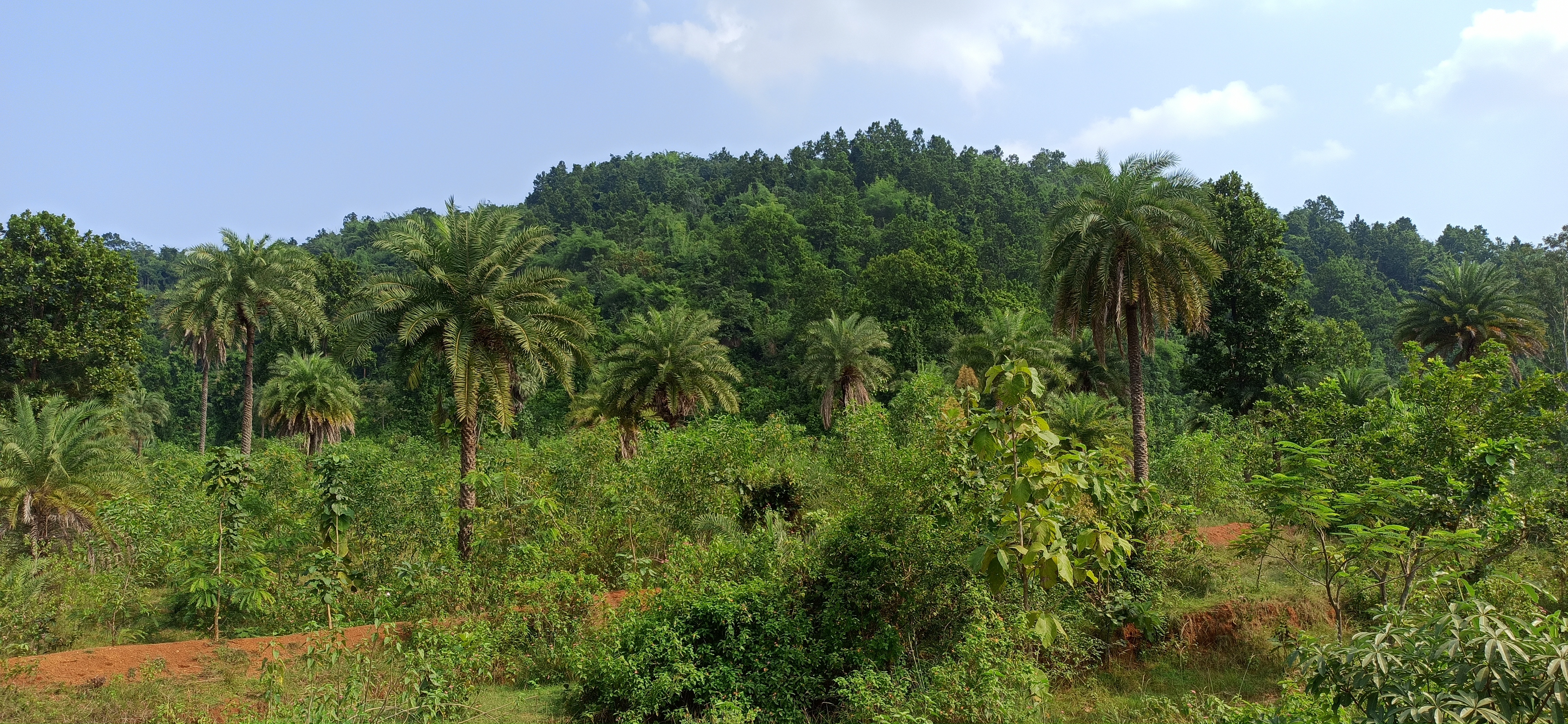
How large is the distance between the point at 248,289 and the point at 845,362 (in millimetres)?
22146

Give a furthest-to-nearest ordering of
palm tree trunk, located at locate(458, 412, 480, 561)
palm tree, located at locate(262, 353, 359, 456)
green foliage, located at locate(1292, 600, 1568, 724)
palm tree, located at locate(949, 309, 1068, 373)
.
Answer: palm tree, located at locate(262, 353, 359, 456), palm tree, located at locate(949, 309, 1068, 373), palm tree trunk, located at locate(458, 412, 480, 561), green foliage, located at locate(1292, 600, 1568, 724)

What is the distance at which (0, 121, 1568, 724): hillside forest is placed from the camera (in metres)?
8.70

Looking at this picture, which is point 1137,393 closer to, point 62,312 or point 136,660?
point 136,660

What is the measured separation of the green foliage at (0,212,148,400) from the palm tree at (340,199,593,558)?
15789 millimetres

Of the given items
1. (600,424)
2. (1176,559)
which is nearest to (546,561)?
(600,424)

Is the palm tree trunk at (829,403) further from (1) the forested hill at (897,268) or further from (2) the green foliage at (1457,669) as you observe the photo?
(2) the green foliage at (1457,669)

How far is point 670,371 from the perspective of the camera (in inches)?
1093

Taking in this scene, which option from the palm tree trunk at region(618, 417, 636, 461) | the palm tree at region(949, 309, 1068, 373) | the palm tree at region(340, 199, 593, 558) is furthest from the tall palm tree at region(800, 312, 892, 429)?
the palm tree at region(340, 199, 593, 558)

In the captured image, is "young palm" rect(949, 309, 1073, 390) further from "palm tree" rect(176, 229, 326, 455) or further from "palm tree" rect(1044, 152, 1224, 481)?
"palm tree" rect(176, 229, 326, 455)

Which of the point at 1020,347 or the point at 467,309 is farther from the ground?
the point at 467,309

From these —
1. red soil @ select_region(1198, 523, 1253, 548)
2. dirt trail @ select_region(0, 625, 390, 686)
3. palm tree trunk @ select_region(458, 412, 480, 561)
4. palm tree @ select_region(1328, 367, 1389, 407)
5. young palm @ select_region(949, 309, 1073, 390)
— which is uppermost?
young palm @ select_region(949, 309, 1073, 390)

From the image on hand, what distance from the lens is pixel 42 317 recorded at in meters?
27.6

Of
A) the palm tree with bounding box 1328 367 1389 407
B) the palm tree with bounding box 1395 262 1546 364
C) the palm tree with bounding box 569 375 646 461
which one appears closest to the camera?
the palm tree with bounding box 1328 367 1389 407

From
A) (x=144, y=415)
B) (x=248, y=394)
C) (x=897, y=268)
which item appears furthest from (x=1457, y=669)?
(x=144, y=415)
